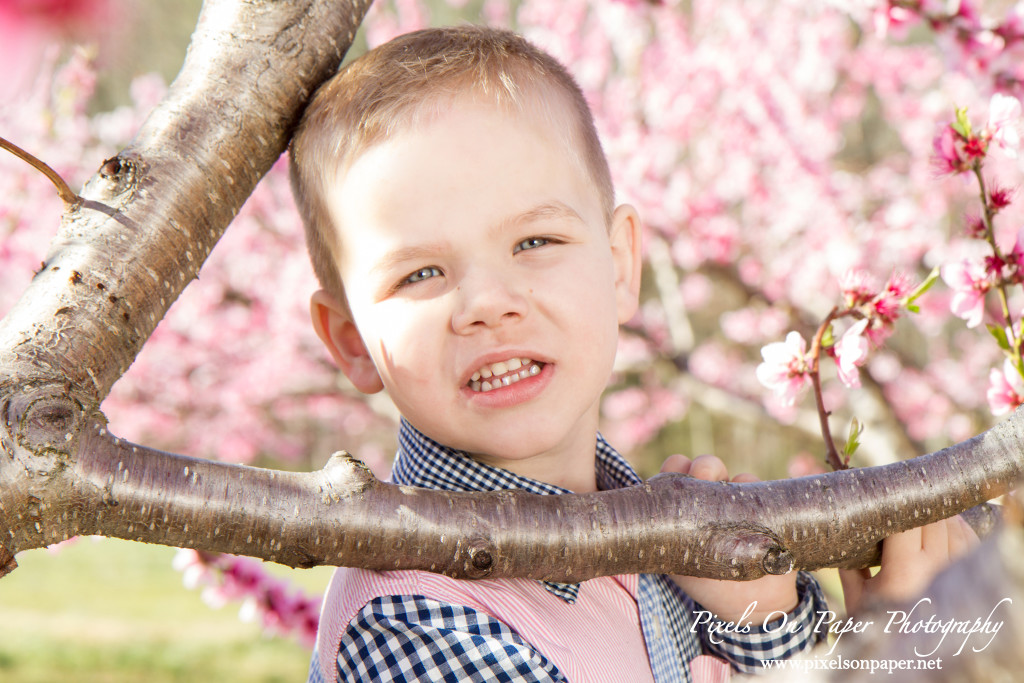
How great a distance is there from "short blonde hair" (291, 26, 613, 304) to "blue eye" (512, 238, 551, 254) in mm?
197

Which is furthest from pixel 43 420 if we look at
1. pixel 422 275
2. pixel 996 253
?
pixel 996 253

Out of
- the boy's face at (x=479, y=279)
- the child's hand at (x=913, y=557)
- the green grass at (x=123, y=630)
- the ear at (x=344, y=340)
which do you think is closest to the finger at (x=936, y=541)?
the child's hand at (x=913, y=557)

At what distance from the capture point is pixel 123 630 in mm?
5680

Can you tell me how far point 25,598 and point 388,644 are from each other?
Answer: 6.70 metres

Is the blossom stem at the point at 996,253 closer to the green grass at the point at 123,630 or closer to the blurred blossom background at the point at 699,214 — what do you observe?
the blurred blossom background at the point at 699,214

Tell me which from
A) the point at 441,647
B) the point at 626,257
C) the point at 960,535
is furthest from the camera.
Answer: the point at 626,257

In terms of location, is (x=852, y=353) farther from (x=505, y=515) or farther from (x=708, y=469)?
(x=505, y=515)

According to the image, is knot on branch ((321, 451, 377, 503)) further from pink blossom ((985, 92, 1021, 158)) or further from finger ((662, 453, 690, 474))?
pink blossom ((985, 92, 1021, 158))

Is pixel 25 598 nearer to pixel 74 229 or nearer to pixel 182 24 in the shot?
pixel 182 24

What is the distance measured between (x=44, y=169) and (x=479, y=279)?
1.86 feet

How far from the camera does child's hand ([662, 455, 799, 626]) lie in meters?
1.41

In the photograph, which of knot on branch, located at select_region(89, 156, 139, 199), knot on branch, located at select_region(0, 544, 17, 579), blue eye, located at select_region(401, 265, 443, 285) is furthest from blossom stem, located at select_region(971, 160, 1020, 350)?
knot on branch, located at select_region(0, 544, 17, 579)

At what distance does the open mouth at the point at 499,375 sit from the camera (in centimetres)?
127

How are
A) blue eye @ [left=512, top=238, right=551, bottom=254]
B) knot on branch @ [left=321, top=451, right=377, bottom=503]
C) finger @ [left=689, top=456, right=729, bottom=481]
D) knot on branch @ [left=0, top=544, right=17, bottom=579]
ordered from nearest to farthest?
knot on branch @ [left=0, top=544, right=17, bottom=579], knot on branch @ [left=321, top=451, right=377, bottom=503], blue eye @ [left=512, top=238, right=551, bottom=254], finger @ [left=689, top=456, right=729, bottom=481]
